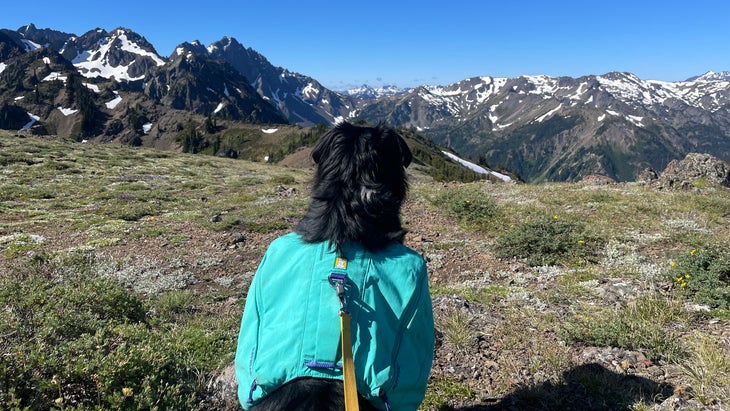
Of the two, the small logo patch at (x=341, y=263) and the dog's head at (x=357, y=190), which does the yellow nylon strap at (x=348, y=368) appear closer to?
the small logo patch at (x=341, y=263)

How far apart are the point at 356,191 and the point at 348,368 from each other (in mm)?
1059

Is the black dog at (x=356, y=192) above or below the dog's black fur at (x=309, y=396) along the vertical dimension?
above

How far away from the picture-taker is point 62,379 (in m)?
3.20

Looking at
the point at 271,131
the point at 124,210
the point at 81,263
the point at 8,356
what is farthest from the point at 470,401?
the point at 271,131

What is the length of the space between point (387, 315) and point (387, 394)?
1.50 feet

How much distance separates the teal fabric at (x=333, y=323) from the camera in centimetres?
215

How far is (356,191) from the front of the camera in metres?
2.47

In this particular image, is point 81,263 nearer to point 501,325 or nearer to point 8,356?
point 8,356

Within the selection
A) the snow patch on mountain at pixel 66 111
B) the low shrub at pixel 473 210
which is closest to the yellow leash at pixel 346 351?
the low shrub at pixel 473 210

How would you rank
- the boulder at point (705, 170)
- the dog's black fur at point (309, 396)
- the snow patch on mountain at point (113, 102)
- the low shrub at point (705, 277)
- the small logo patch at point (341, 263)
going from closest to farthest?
the dog's black fur at point (309, 396) → the small logo patch at point (341, 263) → the low shrub at point (705, 277) → the boulder at point (705, 170) → the snow patch on mountain at point (113, 102)

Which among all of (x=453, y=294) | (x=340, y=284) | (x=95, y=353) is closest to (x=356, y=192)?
(x=340, y=284)

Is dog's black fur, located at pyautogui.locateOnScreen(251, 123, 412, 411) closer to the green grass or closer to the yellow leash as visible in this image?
the yellow leash

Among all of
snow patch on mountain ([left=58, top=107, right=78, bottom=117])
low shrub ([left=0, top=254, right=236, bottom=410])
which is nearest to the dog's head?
low shrub ([left=0, top=254, right=236, bottom=410])

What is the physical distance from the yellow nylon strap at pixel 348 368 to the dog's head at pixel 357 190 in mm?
481
